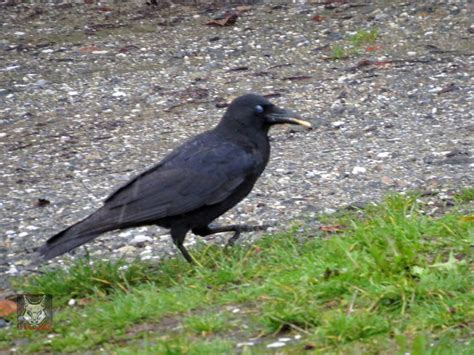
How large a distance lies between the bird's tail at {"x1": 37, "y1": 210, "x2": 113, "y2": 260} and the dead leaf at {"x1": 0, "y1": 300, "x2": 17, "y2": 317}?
0.31 meters

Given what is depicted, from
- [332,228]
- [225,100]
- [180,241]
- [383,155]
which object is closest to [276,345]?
[180,241]

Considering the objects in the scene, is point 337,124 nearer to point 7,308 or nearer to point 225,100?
point 225,100

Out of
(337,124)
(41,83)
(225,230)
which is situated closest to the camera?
(225,230)

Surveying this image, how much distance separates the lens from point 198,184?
6.21 m

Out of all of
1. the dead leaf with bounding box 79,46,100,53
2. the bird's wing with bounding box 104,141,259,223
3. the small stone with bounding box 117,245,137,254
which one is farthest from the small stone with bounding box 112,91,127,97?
the bird's wing with bounding box 104,141,259,223

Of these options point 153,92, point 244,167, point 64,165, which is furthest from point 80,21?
point 244,167

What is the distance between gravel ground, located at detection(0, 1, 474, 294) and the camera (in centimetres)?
738

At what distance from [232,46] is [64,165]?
3.06 metres

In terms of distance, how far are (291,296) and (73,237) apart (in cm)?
137

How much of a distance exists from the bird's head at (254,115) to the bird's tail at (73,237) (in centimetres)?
109

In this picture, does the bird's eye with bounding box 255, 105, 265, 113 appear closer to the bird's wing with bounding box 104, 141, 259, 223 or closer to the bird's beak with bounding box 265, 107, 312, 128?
the bird's beak with bounding box 265, 107, 312, 128

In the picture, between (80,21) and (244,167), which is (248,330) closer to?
(244,167)

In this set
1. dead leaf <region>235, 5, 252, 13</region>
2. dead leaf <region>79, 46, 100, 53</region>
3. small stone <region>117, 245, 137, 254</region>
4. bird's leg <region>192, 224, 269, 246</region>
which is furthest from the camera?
dead leaf <region>235, 5, 252, 13</region>

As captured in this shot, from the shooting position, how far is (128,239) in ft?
22.5
